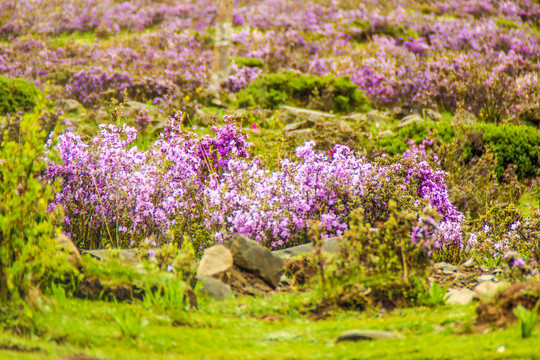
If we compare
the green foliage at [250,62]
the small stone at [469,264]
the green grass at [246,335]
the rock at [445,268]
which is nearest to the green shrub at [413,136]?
the small stone at [469,264]

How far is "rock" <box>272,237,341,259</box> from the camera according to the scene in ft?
13.4

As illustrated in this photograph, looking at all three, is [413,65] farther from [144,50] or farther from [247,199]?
[247,199]

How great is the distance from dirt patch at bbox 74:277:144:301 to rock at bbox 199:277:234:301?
1.56 ft

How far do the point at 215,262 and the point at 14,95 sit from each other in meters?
10.1

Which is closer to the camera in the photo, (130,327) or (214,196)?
(130,327)

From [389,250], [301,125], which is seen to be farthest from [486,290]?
[301,125]

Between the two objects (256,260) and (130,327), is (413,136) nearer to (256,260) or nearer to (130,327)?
(256,260)

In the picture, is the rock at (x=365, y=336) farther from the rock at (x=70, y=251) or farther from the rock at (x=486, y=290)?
the rock at (x=70, y=251)

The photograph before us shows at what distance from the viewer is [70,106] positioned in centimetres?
1255

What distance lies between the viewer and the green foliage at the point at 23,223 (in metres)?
2.97

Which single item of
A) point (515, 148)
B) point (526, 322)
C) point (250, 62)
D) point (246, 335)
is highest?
point (250, 62)

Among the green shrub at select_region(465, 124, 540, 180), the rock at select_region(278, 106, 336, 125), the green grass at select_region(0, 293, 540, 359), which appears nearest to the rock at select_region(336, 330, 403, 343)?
the green grass at select_region(0, 293, 540, 359)

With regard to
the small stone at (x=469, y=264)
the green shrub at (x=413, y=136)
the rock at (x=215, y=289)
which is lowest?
the small stone at (x=469, y=264)

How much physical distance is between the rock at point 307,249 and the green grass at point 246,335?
89cm
